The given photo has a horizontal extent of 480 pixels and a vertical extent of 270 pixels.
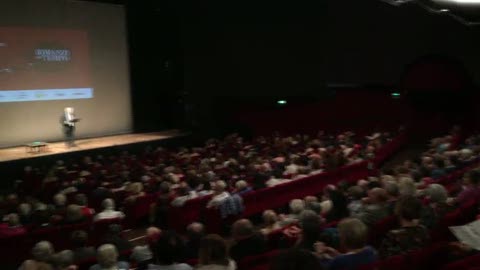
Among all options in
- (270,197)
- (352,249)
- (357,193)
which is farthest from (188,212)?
(352,249)

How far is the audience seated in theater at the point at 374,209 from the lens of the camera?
5.41 m

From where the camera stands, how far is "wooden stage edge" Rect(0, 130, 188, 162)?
12938 millimetres

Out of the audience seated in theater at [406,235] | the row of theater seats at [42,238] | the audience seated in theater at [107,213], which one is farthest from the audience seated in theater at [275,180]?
the audience seated in theater at [406,235]

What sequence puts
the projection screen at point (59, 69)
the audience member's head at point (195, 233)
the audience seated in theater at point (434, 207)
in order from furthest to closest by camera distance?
1. the projection screen at point (59, 69)
2. the audience member's head at point (195, 233)
3. the audience seated in theater at point (434, 207)

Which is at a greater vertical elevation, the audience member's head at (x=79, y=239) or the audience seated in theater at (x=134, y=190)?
the audience member's head at (x=79, y=239)

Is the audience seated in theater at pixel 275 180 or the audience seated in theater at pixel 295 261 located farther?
the audience seated in theater at pixel 275 180

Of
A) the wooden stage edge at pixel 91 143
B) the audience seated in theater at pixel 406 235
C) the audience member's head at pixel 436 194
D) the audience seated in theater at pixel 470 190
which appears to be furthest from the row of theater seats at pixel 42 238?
the wooden stage edge at pixel 91 143

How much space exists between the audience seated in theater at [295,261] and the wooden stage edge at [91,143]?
443 inches

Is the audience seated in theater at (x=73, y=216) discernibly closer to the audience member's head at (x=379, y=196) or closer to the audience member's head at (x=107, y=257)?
the audience member's head at (x=107, y=257)

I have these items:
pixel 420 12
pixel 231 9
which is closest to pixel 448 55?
pixel 420 12

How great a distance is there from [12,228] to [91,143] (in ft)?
27.2

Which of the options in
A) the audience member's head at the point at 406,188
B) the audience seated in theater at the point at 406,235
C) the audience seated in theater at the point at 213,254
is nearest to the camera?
the audience seated in theater at the point at 213,254

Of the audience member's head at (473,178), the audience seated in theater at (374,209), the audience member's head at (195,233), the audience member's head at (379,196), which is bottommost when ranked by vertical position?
the audience member's head at (195,233)

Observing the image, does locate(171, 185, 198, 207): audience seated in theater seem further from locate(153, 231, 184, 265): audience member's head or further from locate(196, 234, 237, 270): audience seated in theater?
locate(196, 234, 237, 270): audience seated in theater
